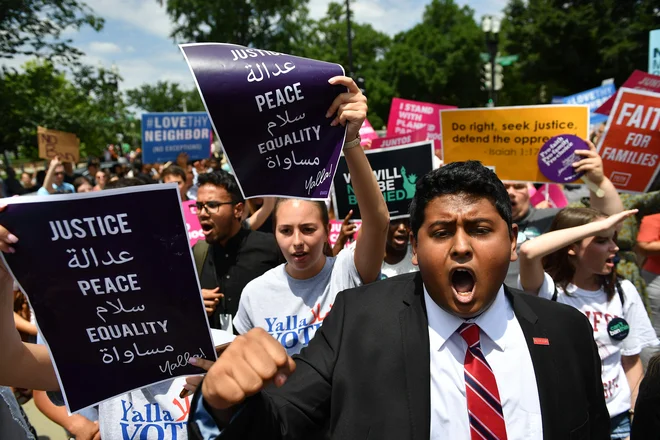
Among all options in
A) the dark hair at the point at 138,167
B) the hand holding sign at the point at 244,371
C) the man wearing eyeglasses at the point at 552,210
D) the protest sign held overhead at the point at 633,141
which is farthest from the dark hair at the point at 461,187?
the dark hair at the point at 138,167

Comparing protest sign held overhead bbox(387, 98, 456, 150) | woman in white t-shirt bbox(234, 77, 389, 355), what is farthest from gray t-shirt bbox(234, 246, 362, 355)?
protest sign held overhead bbox(387, 98, 456, 150)

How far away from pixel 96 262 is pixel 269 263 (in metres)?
2.19

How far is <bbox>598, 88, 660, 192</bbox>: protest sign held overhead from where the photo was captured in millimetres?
4379

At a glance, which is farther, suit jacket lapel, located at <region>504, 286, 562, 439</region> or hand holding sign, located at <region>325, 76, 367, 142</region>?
hand holding sign, located at <region>325, 76, 367, 142</region>

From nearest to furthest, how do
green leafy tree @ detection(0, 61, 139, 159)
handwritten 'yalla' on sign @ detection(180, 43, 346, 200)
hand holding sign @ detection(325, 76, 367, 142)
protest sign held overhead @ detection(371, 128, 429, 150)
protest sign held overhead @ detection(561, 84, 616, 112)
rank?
handwritten 'yalla' on sign @ detection(180, 43, 346, 200) → hand holding sign @ detection(325, 76, 367, 142) → protest sign held overhead @ detection(371, 128, 429, 150) → protest sign held overhead @ detection(561, 84, 616, 112) → green leafy tree @ detection(0, 61, 139, 159)

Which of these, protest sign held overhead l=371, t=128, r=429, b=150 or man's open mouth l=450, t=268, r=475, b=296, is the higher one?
man's open mouth l=450, t=268, r=475, b=296

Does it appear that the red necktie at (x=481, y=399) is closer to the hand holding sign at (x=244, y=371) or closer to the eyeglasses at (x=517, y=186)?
the hand holding sign at (x=244, y=371)

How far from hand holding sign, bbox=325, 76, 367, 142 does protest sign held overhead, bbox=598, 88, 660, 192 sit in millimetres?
3072

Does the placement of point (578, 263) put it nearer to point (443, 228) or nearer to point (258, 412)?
point (443, 228)

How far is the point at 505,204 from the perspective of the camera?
1723mm

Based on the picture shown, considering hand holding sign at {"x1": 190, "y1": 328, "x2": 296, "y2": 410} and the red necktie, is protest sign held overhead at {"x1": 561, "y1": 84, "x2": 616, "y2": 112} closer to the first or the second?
the red necktie

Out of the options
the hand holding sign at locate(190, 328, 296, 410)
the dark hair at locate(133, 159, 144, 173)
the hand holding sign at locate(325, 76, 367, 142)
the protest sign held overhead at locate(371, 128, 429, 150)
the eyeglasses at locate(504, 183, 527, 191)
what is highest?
the hand holding sign at locate(325, 76, 367, 142)

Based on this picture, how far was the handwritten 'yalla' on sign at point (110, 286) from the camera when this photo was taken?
5.29 feet

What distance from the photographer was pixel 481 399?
1.57 meters
